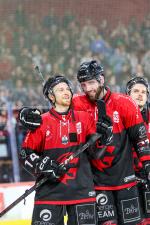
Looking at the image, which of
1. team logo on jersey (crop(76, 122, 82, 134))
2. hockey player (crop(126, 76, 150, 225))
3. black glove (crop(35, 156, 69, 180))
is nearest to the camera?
black glove (crop(35, 156, 69, 180))

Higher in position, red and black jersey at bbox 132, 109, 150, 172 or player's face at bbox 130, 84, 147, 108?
player's face at bbox 130, 84, 147, 108

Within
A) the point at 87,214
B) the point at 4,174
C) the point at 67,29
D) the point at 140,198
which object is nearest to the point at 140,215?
the point at 140,198

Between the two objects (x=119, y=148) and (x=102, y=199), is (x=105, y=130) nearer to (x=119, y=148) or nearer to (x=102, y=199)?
(x=119, y=148)

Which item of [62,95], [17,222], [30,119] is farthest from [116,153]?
[17,222]

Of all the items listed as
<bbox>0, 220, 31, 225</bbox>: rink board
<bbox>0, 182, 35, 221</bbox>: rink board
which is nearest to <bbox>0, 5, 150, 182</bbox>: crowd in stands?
<bbox>0, 182, 35, 221</bbox>: rink board

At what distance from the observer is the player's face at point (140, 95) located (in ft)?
15.6

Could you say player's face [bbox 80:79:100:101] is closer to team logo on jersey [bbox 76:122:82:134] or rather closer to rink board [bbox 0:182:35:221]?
team logo on jersey [bbox 76:122:82:134]

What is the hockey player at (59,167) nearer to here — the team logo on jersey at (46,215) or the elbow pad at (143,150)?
the team logo on jersey at (46,215)

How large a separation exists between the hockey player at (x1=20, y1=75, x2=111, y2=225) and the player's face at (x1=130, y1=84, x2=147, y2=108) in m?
0.69

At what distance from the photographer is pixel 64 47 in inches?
385

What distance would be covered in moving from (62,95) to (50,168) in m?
0.48

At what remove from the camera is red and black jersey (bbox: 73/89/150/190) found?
433 centimetres

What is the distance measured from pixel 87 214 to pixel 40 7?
6.62 m

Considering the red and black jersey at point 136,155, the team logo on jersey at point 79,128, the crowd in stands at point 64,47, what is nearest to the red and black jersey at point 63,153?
the team logo on jersey at point 79,128
